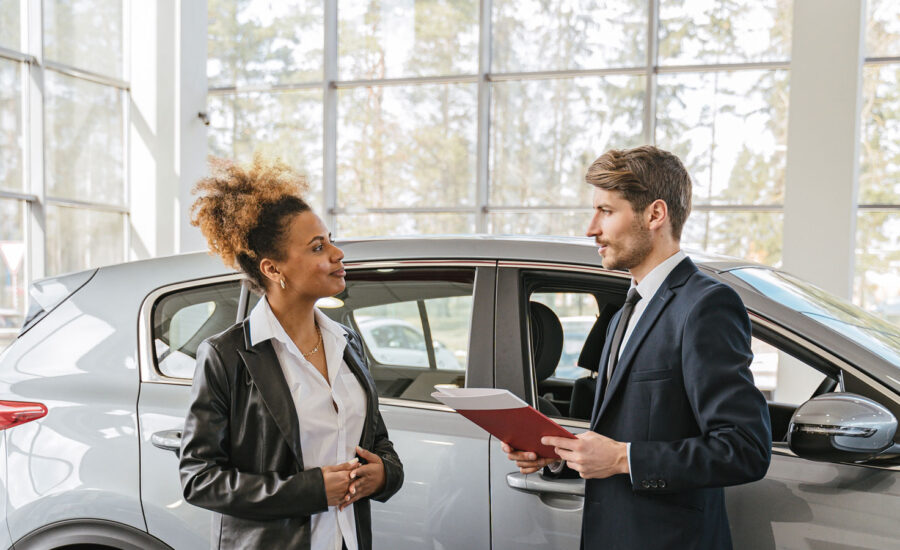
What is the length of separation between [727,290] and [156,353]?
154 centimetres

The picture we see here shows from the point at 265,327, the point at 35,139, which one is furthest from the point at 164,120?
the point at 265,327

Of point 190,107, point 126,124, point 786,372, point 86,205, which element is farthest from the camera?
point 126,124

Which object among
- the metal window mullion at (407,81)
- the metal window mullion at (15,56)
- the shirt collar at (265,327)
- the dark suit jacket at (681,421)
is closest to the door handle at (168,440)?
the shirt collar at (265,327)

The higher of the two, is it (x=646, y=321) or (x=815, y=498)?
(x=646, y=321)

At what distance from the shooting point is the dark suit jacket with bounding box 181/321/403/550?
1.50m

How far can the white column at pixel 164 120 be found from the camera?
8773 mm

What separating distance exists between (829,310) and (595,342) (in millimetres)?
588

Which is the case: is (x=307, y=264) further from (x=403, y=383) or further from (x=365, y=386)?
(x=403, y=383)

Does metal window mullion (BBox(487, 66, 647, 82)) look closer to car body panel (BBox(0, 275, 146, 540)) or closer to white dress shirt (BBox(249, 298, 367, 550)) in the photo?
car body panel (BBox(0, 275, 146, 540))

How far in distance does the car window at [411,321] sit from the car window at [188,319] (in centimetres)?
27

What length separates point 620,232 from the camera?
1.62 meters

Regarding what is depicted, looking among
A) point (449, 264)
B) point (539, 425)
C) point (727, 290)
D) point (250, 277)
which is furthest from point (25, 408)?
point (727, 290)

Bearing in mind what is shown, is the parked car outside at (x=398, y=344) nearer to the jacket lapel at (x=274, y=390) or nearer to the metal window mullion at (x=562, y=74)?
the jacket lapel at (x=274, y=390)

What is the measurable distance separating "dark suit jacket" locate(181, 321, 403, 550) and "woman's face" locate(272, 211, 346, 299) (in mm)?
138
